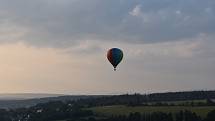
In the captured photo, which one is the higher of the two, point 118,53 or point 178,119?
point 118,53

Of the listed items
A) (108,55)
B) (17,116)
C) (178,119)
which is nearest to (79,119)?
(178,119)

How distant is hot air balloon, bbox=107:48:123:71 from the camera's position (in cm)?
7381

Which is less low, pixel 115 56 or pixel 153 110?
pixel 115 56

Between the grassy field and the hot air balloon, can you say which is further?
the grassy field

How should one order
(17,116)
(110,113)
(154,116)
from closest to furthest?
(154,116), (110,113), (17,116)

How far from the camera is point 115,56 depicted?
244ft

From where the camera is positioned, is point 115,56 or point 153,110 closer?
point 115,56

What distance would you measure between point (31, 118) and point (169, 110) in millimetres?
50245

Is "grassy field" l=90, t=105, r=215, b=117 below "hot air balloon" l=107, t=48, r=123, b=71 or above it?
below

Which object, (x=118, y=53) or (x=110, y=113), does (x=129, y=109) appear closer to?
(x=110, y=113)

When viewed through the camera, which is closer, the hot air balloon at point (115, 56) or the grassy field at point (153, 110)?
the hot air balloon at point (115, 56)

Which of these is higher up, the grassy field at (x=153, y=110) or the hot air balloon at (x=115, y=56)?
the hot air balloon at (x=115, y=56)

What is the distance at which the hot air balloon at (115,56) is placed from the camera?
7381 cm

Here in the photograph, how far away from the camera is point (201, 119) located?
10225cm
